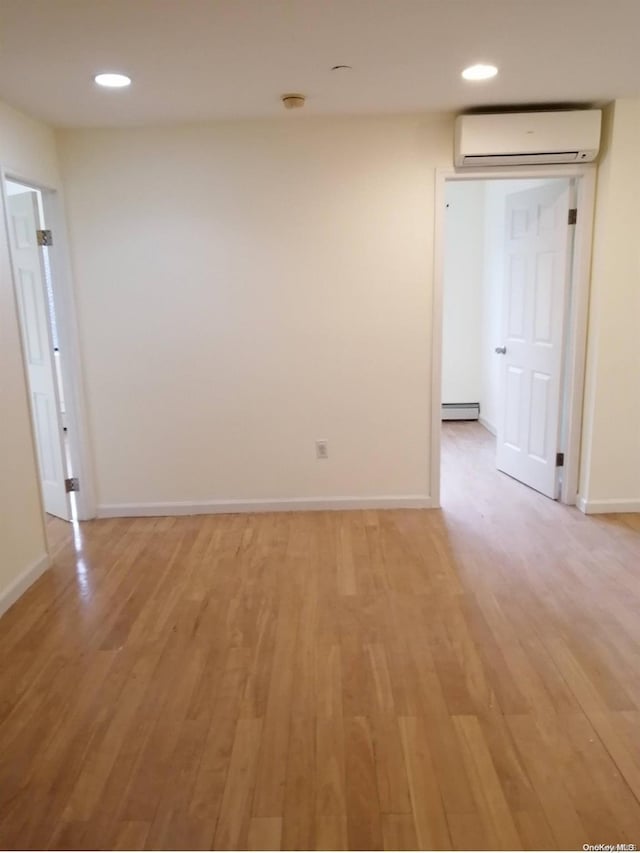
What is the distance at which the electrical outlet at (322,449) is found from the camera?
3.97 meters

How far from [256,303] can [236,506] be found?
1342 millimetres

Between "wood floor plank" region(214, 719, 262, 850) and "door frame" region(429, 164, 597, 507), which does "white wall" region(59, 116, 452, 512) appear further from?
"wood floor plank" region(214, 719, 262, 850)

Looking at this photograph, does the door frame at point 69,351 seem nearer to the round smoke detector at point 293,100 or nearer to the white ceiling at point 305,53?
the white ceiling at point 305,53

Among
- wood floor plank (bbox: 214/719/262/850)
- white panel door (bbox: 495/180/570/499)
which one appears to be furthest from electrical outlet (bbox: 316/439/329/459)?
wood floor plank (bbox: 214/719/262/850)

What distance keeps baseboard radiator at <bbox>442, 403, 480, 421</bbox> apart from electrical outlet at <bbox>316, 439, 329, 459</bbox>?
2.67m

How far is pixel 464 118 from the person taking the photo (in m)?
3.35

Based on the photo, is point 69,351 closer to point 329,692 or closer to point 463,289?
point 329,692

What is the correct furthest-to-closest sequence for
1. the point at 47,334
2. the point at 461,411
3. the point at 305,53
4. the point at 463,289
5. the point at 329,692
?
the point at 461,411, the point at 463,289, the point at 47,334, the point at 305,53, the point at 329,692

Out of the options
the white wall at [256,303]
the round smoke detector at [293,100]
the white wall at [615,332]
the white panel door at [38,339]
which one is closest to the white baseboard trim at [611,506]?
the white wall at [615,332]

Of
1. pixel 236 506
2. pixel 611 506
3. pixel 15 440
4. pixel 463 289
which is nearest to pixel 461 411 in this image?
pixel 463 289

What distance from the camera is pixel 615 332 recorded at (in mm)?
3645

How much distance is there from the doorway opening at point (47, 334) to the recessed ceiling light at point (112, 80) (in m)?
0.97

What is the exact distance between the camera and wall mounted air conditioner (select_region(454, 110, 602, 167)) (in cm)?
332

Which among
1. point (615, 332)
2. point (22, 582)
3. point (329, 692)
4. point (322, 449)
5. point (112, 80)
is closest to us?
point (329, 692)
